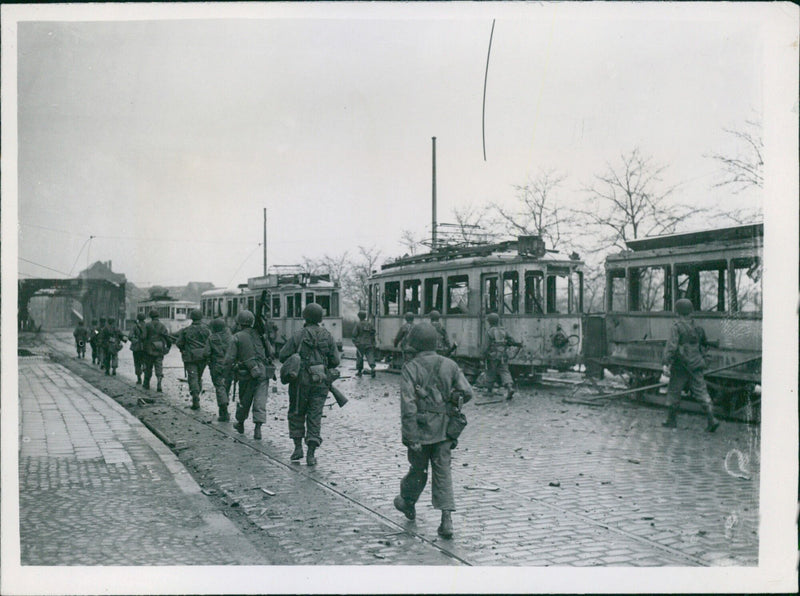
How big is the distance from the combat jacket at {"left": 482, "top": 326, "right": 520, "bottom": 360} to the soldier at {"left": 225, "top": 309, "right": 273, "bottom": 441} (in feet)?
17.7

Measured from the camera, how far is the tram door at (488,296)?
16719 mm

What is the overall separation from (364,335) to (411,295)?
172 cm

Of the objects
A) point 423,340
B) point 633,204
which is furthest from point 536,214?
point 423,340

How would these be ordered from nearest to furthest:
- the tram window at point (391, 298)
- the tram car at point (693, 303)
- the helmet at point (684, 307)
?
the tram car at point (693, 303), the helmet at point (684, 307), the tram window at point (391, 298)

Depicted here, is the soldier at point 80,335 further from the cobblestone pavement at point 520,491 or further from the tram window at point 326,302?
the tram window at point 326,302

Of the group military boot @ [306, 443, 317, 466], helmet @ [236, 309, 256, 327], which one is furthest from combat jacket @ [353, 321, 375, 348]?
military boot @ [306, 443, 317, 466]

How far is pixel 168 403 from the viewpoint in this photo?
554 inches

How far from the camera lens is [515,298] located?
16.5 meters

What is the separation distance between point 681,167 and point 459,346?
8512mm

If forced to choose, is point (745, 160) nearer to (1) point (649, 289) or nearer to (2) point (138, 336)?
(1) point (649, 289)

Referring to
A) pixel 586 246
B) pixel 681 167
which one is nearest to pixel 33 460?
pixel 681 167

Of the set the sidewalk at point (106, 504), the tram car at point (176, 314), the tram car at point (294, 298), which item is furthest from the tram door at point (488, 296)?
the tram car at point (176, 314)

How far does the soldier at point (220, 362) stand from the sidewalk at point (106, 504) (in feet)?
7.12

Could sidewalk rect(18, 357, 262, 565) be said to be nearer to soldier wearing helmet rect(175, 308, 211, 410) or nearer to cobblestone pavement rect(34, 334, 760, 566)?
cobblestone pavement rect(34, 334, 760, 566)
